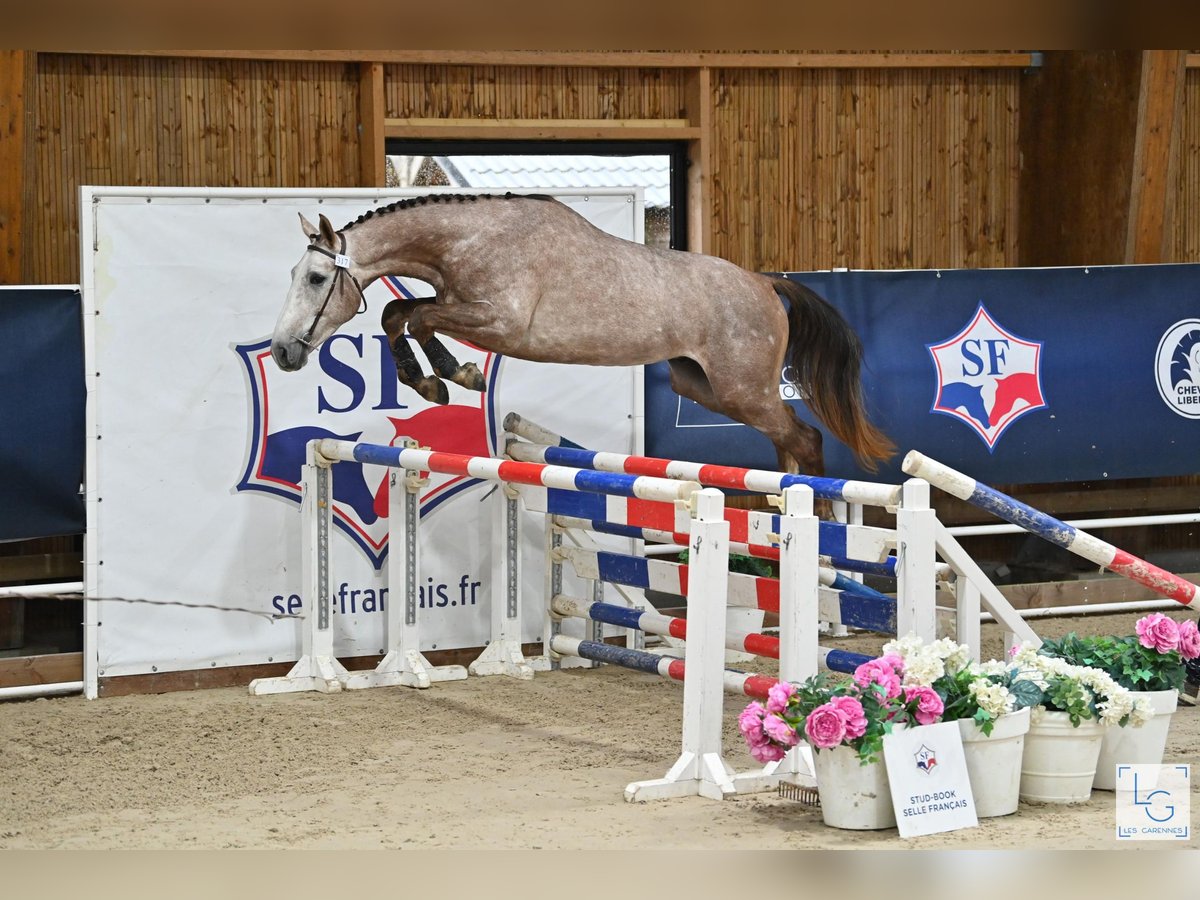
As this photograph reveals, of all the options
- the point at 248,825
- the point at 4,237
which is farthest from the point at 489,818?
the point at 4,237

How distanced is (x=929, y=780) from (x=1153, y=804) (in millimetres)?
509

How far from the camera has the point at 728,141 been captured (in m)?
6.98

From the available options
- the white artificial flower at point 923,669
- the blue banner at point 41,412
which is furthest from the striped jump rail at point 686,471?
the blue banner at point 41,412

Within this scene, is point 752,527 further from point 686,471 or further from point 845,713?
point 845,713

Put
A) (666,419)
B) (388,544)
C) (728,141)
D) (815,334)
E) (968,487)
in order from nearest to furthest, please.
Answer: (968,487)
(815,334)
(388,544)
(666,419)
(728,141)

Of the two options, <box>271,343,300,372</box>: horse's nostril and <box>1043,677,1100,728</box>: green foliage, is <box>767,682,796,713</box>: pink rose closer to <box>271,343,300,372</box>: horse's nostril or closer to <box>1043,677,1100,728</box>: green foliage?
<box>1043,677,1100,728</box>: green foliage

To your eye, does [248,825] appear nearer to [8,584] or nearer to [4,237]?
[8,584]

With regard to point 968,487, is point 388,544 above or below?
below

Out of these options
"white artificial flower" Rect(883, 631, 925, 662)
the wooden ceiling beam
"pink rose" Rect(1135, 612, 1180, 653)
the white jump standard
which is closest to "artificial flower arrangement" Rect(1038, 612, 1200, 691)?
"pink rose" Rect(1135, 612, 1180, 653)

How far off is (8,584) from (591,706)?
2.30 metres

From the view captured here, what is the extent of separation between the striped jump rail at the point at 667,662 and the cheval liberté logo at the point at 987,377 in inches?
73.7

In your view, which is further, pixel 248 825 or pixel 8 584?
pixel 8 584

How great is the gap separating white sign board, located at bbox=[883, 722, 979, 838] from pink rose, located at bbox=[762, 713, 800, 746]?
20 cm
